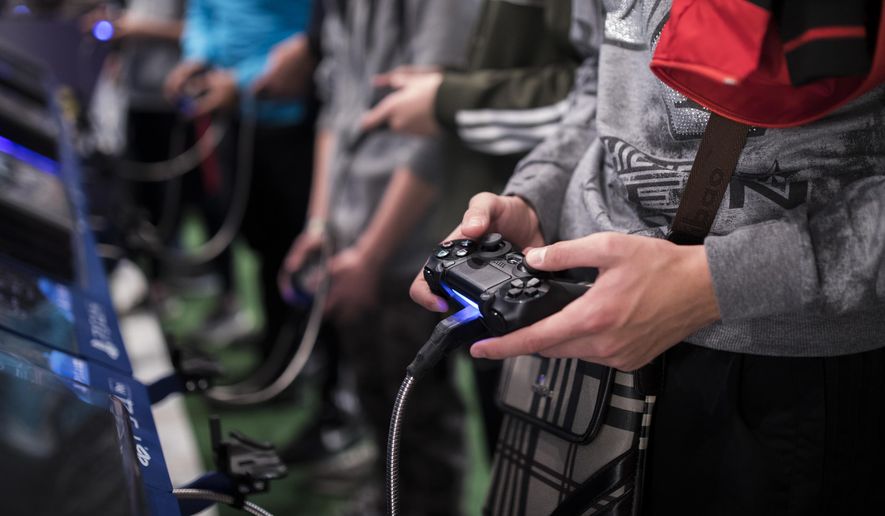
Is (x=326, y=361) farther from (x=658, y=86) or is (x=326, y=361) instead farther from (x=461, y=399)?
(x=658, y=86)

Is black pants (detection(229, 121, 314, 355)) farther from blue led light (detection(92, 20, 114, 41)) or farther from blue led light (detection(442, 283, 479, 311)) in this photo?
blue led light (detection(442, 283, 479, 311))

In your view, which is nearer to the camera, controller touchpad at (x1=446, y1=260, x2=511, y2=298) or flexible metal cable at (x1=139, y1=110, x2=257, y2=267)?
controller touchpad at (x1=446, y1=260, x2=511, y2=298)

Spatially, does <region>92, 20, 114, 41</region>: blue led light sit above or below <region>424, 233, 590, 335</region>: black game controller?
above

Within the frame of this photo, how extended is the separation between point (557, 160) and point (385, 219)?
607mm

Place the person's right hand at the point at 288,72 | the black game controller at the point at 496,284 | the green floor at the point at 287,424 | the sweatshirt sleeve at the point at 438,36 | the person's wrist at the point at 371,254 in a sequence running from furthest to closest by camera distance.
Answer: the person's right hand at the point at 288,72
the green floor at the point at 287,424
the person's wrist at the point at 371,254
the sweatshirt sleeve at the point at 438,36
the black game controller at the point at 496,284

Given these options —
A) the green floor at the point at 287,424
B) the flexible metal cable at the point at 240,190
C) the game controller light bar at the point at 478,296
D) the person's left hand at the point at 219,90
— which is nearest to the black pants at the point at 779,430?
the game controller light bar at the point at 478,296

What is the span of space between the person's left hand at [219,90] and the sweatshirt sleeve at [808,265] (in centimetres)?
186

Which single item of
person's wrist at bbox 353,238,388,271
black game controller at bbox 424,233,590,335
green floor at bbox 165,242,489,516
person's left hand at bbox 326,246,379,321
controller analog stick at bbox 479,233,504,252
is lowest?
green floor at bbox 165,242,489,516

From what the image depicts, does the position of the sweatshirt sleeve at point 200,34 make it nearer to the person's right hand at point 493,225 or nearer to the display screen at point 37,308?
the display screen at point 37,308

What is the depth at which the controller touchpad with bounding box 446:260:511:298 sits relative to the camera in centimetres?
65

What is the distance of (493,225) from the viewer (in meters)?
0.78

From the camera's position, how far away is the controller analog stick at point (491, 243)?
0.69 m

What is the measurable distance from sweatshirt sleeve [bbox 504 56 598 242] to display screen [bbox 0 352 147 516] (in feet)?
1.40

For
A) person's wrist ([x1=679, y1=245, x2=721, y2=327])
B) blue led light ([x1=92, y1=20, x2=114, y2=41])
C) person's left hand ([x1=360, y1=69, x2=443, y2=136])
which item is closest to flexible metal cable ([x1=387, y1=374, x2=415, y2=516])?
person's wrist ([x1=679, y1=245, x2=721, y2=327])
